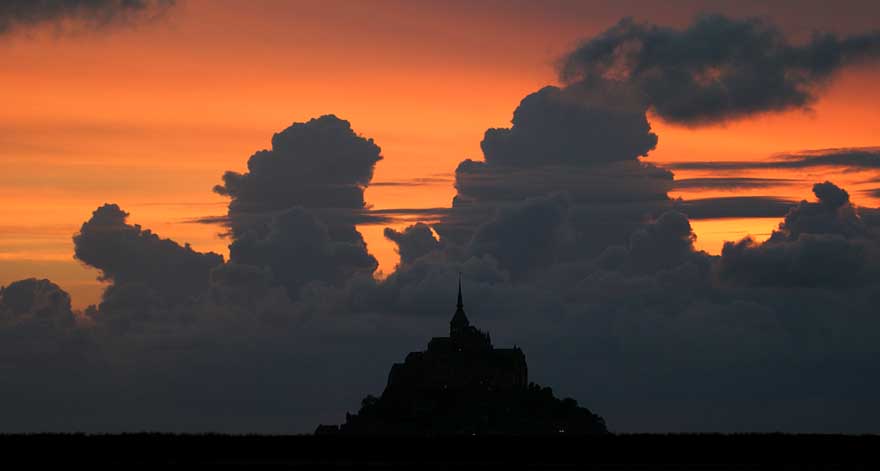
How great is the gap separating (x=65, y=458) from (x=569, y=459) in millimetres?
59252

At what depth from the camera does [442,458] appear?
180 m

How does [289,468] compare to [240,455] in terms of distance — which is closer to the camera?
[289,468]

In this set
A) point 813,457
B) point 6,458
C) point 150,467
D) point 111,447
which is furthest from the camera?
point 111,447

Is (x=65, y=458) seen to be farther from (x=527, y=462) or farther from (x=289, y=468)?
(x=527, y=462)

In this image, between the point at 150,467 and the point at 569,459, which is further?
the point at 569,459

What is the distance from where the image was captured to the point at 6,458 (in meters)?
164

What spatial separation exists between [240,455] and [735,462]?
6178 cm

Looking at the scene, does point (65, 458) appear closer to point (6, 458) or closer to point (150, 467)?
point (6, 458)

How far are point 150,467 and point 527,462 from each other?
1741 inches

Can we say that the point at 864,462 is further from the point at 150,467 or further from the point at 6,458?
the point at 6,458

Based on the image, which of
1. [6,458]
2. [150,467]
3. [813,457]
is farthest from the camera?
[813,457]

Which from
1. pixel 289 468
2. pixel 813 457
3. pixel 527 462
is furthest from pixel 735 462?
pixel 289 468

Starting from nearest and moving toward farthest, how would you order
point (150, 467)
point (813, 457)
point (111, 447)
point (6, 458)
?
point (150, 467), point (6, 458), point (813, 457), point (111, 447)

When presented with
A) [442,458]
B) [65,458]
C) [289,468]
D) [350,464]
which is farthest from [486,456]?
[65,458]
